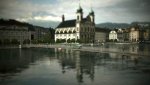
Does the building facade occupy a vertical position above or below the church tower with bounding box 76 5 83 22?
below

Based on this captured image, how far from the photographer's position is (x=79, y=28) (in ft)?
276

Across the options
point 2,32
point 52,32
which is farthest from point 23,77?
point 52,32

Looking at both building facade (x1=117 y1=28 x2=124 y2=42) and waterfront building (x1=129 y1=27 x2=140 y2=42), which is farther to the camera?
building facade (x1=117 y1=28 x2=124 y2=42)

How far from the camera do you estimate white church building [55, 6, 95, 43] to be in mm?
84438

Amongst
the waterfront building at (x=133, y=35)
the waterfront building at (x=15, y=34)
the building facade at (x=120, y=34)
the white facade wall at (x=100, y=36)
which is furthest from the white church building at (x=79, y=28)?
the building facade at (x=120, y=34)

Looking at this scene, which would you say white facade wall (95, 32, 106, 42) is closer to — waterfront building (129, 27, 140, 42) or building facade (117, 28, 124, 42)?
building facade (117, 28, 124, 42)

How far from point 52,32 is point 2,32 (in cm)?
3903

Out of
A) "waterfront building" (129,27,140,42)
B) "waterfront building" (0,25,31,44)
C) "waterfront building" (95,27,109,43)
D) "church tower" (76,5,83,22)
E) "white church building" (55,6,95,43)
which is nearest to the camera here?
"waterfront building" (0,25,31,44)

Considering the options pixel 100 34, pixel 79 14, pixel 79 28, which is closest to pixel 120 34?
pixel 100 34

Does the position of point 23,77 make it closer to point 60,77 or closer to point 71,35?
point 60,77

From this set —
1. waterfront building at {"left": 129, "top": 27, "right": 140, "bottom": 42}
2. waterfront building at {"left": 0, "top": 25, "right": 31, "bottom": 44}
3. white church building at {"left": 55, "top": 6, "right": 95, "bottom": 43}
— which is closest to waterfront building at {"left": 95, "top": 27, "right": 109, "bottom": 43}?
waterfront building at {"left": 129, "top": 27, "right": 140, "bottom": 42}

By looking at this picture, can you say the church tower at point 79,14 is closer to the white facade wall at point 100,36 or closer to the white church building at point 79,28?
the white church building at point 79,28

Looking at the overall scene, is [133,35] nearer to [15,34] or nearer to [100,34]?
[100,34]

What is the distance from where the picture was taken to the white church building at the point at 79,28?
8444 centimetres
